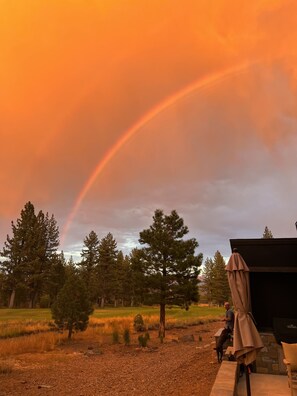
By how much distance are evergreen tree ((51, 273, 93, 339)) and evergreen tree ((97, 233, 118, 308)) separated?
44.1 metres

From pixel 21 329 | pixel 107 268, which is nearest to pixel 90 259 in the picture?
pixel 107 268

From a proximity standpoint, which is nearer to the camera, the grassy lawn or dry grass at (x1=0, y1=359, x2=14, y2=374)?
dry grass at (x1=0, y1=359, x2=14, y2=374)

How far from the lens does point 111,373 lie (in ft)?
39.9

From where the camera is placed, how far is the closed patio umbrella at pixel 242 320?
21.3ft

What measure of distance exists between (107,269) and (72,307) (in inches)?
1811

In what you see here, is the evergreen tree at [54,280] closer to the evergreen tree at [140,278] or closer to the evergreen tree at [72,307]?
the evergreen tree at [140,278]

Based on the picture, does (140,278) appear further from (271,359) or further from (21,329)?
(271,359)

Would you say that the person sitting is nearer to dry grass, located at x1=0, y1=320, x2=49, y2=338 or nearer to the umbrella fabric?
the umbrella fabric

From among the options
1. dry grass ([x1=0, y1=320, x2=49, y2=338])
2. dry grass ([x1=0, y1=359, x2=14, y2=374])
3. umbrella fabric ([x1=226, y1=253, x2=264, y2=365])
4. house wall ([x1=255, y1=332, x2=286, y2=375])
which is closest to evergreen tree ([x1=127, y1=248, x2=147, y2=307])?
dry grass ([x1=0, y1=320, x2=49, y2=338])

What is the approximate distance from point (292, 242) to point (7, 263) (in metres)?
48.9

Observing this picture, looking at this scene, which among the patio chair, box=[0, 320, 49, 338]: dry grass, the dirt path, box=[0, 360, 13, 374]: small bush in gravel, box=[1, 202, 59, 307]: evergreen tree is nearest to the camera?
the patio chair

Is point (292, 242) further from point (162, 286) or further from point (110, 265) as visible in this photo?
point (110, 265)

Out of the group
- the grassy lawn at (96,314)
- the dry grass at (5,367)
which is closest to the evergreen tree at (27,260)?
the grassy lawn at (96,314)

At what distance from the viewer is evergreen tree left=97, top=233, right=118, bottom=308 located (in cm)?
6353
